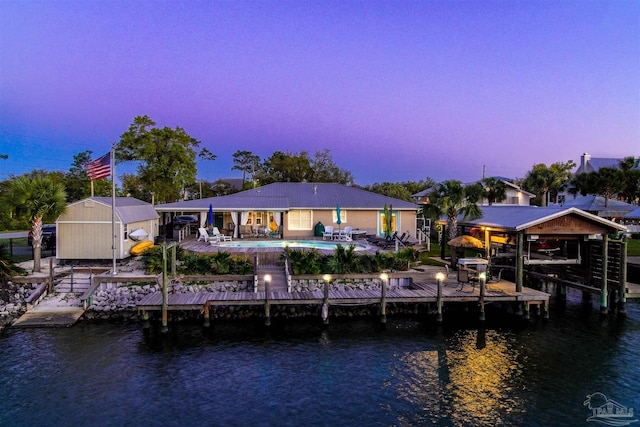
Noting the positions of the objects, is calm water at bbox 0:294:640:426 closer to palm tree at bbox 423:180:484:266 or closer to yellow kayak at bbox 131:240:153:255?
yellow kayak at bbox 131:240:153:255

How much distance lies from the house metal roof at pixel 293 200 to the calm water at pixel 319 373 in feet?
39.1

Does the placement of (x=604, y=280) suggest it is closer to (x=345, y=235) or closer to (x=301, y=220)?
(x=345, y=235)

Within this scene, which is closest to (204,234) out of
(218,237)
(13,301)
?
(218,237)

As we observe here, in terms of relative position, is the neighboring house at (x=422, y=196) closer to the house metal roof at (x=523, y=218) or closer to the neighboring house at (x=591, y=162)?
the house metal roof at (x=523, y=218)

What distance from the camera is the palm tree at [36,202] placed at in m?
20.1

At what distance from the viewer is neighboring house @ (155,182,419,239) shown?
27.9 m

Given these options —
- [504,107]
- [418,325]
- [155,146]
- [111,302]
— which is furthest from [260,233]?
[504,107]

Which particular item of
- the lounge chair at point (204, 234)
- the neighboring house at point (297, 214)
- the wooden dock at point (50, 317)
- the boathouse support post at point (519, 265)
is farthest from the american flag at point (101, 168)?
the boathouse support post at point (519, 265)

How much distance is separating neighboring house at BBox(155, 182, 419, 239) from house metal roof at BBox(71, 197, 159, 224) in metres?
0.92

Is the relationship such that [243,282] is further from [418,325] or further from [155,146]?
[155,146]

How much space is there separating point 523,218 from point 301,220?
14766mm

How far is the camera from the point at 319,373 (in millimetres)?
12633

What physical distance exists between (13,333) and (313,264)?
39.6ft

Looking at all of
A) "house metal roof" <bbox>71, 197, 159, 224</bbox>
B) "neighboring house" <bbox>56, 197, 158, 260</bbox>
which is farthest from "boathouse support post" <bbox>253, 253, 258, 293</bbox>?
"house metal roof" <bbox>71, 197, 159, 224</bbox>
